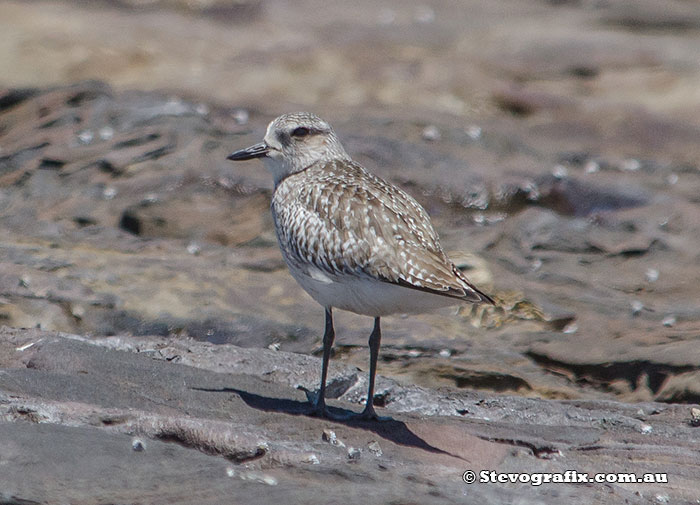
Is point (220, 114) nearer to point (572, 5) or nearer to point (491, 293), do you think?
point (491, 293)

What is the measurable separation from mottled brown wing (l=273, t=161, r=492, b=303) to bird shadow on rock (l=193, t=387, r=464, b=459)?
35.2 inches

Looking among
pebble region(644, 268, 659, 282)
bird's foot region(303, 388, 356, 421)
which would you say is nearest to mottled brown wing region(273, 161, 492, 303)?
bird's foot region(303, 388, 356, 421)

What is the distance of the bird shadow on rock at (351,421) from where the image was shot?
6.24 m

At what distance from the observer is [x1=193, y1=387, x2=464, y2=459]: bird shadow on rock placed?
6.24m

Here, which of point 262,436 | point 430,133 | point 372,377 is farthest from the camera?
point 430,133

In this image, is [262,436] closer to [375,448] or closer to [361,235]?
[375,448]

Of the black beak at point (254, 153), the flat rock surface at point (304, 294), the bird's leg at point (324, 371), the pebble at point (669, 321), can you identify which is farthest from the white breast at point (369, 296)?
the pebble at point (669, 321)

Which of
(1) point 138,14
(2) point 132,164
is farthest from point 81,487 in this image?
(1) point 138,14

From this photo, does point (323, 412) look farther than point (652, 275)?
No

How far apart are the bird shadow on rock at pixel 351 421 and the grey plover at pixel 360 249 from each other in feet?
0.35

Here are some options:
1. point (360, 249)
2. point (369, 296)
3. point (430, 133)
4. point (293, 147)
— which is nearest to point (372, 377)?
point (369, 296)

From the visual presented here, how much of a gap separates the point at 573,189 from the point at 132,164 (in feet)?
19.2

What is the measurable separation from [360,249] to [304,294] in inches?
127

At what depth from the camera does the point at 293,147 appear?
7.99 meters
